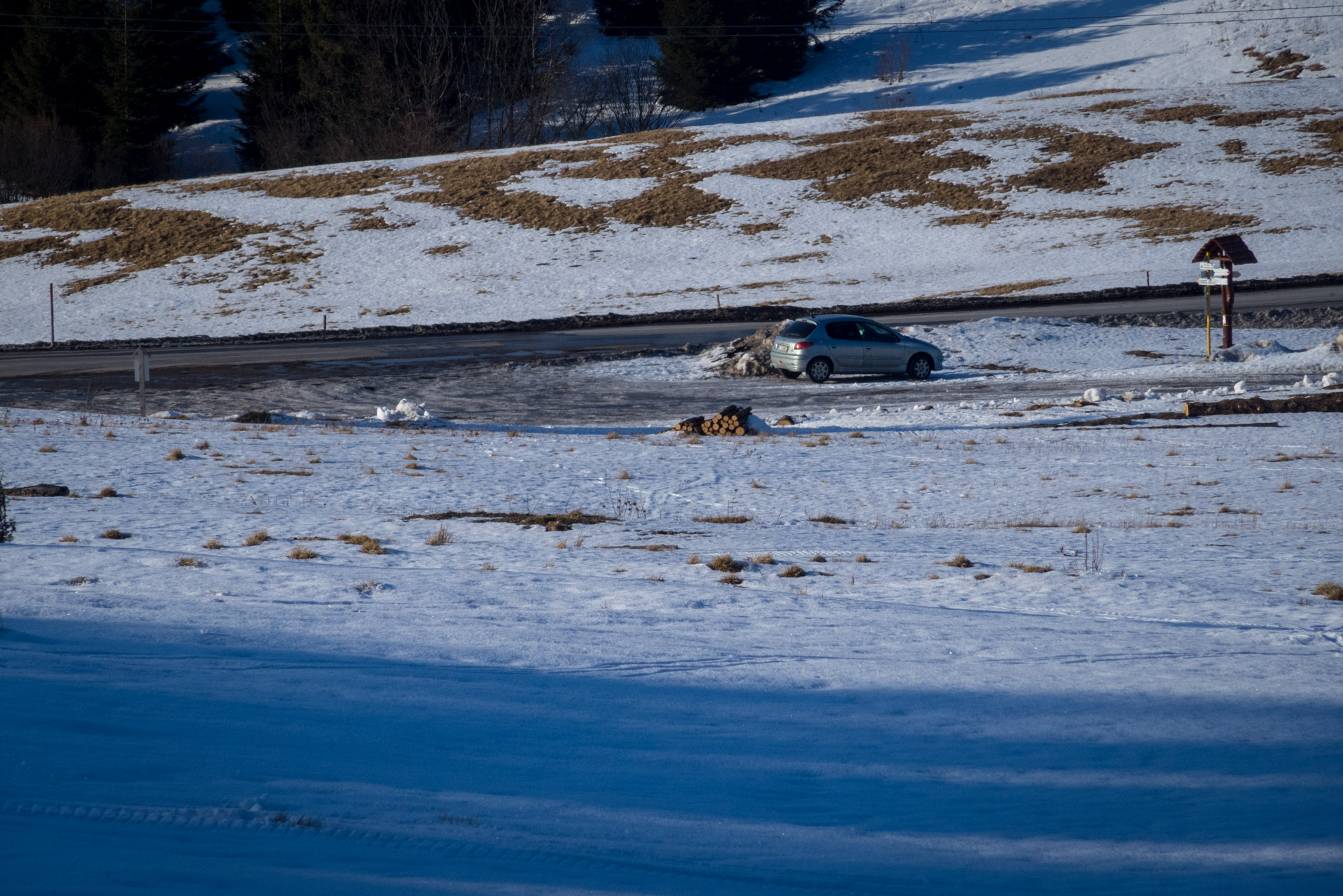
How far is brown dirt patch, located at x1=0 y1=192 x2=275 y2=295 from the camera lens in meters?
50.8

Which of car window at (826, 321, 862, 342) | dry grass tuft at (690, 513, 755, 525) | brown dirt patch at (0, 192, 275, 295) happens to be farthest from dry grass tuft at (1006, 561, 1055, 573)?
brown dirt patch at (0, 192, 275, 295)

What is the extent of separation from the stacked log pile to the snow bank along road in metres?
7.10

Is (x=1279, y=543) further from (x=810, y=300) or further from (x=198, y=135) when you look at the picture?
(x=198, y=135)

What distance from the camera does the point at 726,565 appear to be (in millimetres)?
8297

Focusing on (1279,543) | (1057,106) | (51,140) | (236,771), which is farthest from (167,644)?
(51,140)

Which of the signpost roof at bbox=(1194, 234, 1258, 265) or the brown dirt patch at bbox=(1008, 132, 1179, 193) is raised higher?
the brown dirt patch at bbox=(1008, 132, 1179, 193)

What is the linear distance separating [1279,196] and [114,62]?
69756 millimetres

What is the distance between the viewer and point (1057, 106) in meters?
64.3

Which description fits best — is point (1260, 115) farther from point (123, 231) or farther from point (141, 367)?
point (123, 231)

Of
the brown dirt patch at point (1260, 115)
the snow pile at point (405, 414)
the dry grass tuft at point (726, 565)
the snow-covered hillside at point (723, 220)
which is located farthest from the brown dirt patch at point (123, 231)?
the brown dirt patch at point (1260, 115)

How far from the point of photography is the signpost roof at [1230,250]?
2611cm

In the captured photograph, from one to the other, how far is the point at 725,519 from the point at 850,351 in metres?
14.9

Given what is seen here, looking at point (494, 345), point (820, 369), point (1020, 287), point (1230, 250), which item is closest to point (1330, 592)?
point (820, 369)

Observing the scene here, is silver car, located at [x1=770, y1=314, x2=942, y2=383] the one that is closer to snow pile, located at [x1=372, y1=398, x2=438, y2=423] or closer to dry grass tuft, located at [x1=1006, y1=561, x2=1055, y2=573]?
snow pile, located at [x1=372, y1=398, x2=438, y2=423]
